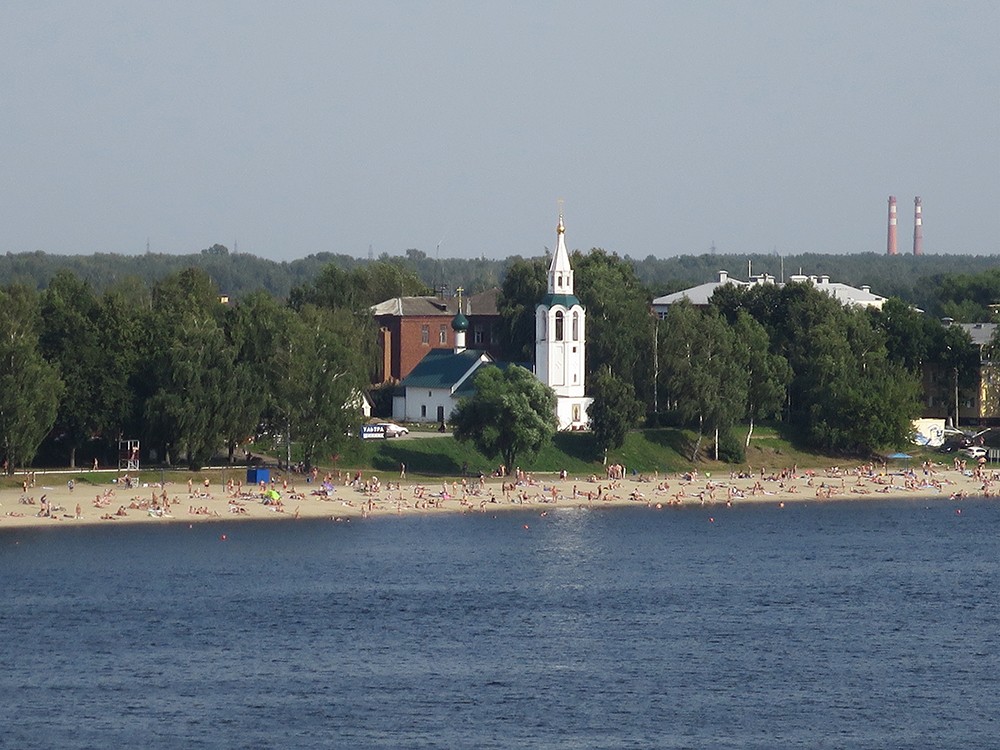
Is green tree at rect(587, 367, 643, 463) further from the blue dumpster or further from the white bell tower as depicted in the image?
the blue dumpster

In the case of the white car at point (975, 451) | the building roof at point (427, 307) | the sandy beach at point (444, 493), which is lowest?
the sandy beach at point (444, 493)

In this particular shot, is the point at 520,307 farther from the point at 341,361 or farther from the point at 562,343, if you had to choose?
the point at 341,361

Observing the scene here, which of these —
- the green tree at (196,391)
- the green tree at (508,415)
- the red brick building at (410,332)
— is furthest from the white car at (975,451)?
the green tree at (196,391)

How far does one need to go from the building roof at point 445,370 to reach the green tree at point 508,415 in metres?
12.1

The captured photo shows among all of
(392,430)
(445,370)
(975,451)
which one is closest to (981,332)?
(975,451)

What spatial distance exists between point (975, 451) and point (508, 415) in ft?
104

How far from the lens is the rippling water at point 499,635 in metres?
48.6

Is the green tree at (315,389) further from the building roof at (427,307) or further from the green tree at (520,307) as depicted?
the building roof at (427,307)

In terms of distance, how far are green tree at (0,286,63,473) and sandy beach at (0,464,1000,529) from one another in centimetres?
174

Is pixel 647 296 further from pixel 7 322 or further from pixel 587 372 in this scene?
pixel 7 322

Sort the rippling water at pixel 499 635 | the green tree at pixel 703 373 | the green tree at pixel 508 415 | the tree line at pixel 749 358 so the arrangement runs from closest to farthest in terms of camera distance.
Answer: the rippling water at pixel 499 635
the green tree at pixel 508 415
the green tree at pixel 703 373
the tree line at pixel 749 358

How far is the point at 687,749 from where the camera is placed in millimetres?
46312

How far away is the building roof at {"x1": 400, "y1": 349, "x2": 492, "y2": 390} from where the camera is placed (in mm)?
112188

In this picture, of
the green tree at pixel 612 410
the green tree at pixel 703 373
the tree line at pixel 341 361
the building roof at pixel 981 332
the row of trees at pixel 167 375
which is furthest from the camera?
the building roof at pixel 981 332
